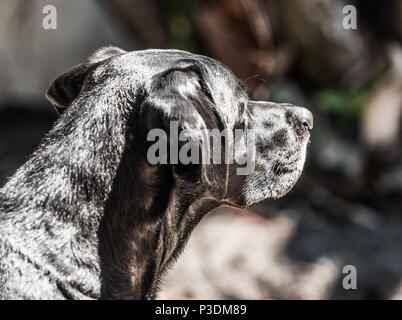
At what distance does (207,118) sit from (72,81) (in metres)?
0.89

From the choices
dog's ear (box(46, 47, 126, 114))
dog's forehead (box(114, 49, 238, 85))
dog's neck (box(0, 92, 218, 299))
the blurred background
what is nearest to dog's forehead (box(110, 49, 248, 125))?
dog's forehead (box(114, 49, 238, 85))

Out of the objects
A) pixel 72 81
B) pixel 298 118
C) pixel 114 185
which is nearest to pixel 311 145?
pixel 298 118

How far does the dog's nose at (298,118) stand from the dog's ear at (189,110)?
555 mm

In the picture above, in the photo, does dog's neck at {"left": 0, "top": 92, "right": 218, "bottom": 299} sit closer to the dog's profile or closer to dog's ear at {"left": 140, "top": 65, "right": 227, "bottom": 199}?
the dog's profile

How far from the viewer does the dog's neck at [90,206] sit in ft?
8.09

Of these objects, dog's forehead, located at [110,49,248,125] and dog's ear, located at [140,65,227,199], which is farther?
dog's forehead, located at [110,49,248,125]

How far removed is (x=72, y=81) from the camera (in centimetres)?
312

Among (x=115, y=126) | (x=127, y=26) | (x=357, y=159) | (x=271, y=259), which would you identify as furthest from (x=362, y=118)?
(x=115, y=126)

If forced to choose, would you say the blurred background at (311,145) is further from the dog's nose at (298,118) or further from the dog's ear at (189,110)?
the dog's ear at (189,110)

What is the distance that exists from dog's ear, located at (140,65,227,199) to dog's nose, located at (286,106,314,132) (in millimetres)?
555

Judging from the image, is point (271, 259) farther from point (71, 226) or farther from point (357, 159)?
point (71, 226)

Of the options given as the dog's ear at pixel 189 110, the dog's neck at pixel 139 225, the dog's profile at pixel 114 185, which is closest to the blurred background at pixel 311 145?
the dog's neck at pixel 139 225

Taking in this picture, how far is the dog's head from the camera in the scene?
2.42m

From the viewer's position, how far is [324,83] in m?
7.38
